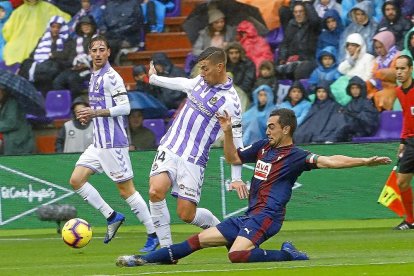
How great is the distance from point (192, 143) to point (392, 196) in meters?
5.93

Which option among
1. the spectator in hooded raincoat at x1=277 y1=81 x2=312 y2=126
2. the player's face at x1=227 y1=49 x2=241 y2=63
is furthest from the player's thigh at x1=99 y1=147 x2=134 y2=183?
the player's face at x1=227 y1=49 x2=241 y2=63

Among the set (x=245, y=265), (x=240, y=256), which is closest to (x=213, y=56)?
(x=240, y=256)

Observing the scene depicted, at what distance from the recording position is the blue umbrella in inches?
869

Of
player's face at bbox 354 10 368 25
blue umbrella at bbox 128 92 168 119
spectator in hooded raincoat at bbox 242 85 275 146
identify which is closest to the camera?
spectator in hooded raincoat at bbox 242 85 275 146

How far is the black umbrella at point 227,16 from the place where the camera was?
23.0 metres

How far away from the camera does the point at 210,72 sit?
1281 cm

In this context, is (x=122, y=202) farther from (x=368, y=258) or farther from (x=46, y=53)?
(x=368, y=258)

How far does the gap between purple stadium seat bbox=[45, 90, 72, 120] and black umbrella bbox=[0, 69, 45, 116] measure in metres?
0.24

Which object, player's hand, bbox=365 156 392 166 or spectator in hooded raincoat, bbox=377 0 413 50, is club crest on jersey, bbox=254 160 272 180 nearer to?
player's hand, bbox=365 156 392 166

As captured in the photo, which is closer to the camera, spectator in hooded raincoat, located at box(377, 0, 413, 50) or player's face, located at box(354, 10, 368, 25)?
spectator in hooded raincoat, located at box(377, 0, 413, 50)

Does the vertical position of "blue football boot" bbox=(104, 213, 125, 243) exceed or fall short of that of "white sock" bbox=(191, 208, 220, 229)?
it falls short

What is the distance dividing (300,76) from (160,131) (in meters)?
2.75

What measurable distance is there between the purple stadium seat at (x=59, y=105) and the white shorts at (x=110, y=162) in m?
7.62

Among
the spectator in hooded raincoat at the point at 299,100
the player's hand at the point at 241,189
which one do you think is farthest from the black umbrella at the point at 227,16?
the player's hand at the point at 241,189
